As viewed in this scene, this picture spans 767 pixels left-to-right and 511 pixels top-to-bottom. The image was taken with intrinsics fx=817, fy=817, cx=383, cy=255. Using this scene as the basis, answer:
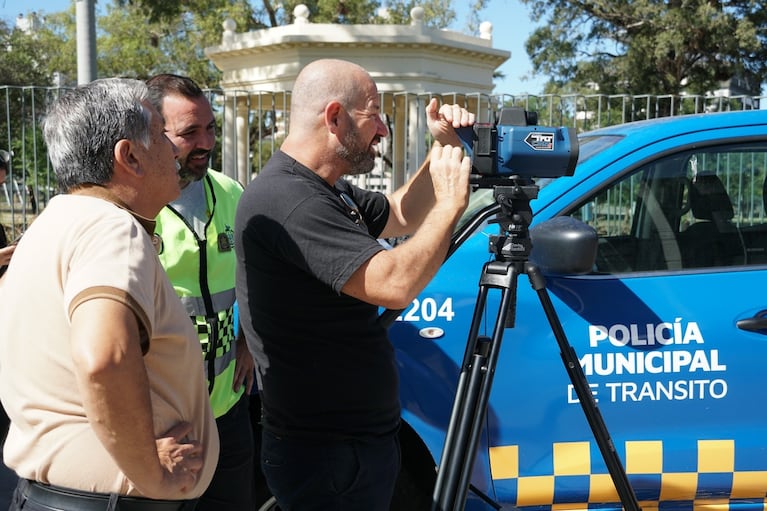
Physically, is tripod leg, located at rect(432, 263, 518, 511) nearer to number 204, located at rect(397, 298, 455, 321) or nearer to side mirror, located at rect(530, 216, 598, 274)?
side mirror, located at rect(530, 216, 598, 274)

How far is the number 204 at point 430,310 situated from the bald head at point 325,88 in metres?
0.81

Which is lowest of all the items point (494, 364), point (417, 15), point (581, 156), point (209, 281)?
point (494, 364)

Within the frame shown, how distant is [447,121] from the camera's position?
6.98ft

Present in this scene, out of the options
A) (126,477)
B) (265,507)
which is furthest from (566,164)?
(265,507)

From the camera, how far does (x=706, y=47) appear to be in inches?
652

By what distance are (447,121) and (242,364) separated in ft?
3.35

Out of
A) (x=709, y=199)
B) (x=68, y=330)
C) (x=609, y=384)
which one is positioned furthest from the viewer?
(x=709, y=199)

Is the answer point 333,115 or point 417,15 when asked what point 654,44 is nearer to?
point 417,15

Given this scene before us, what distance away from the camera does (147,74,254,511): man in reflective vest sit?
2385mm

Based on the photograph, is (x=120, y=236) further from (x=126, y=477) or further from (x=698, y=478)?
(x=698, y=478)

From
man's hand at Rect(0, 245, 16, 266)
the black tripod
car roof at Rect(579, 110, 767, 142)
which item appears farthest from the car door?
man's hand at Rect(0, 245, 16, 266)

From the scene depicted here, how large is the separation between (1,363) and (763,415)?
2.20 m

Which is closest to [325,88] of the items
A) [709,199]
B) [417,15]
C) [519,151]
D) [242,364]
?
[519,151]

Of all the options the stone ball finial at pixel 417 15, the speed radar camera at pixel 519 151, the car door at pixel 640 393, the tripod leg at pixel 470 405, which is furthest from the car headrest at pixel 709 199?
the stone ball finial at pixel 417 15
